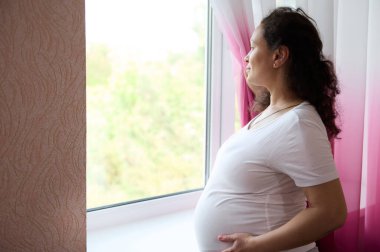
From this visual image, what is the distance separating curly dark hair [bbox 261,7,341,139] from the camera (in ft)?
3.77

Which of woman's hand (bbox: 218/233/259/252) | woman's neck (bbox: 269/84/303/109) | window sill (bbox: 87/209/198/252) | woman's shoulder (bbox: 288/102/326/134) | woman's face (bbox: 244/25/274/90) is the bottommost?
window sill (bbox: 87/209/198/252)

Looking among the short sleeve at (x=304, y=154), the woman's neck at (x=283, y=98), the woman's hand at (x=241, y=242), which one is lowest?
the woman's hand at (x=241, y=242)

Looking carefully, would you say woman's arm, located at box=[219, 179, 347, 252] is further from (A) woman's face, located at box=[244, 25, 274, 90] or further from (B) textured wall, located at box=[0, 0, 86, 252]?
(B) textured wall, located at box=[0, 0, 86, 252]

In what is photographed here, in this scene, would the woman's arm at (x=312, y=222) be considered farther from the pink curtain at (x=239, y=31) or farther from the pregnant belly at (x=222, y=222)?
the pink curtain at (x=239, y=31)

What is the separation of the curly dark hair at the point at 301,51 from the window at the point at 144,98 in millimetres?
619

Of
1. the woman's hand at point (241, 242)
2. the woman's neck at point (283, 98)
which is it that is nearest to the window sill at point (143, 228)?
the woman's hand at point (241, 242)

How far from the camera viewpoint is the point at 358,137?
1.49m

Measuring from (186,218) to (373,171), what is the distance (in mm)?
799

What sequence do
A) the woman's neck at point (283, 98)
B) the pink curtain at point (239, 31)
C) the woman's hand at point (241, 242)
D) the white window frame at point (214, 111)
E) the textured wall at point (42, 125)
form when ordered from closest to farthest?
the textured wall at point (42, 125) → the woman's hand at point (241, 242) → the woman's neck at point (283, 98) → the pink curtain at point (239, 31) → the white window frame at point (214, 111)

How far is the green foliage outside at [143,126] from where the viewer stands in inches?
60.5

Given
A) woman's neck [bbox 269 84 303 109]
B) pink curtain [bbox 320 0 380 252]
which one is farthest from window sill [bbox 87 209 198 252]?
woman's neck [bbox 269 84 303 109]

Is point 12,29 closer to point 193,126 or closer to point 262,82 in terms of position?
point 262,82

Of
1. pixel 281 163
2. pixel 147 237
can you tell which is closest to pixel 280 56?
pixel 281 163

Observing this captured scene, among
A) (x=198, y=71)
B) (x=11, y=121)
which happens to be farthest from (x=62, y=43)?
(x=198, y=71)
